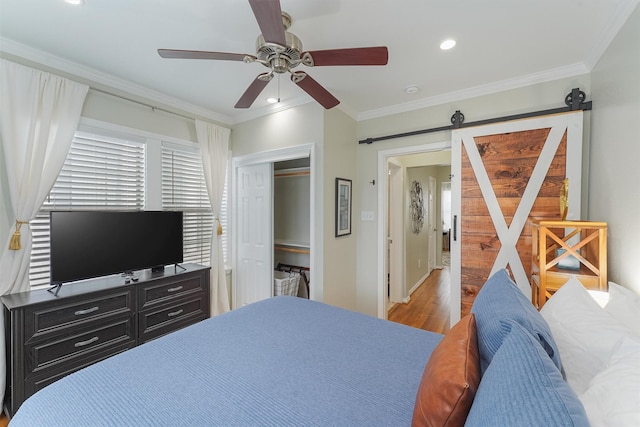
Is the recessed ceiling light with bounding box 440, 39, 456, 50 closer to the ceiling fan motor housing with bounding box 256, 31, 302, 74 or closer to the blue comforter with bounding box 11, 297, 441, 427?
the ceiling fan motor housing with bounding box 256, 31, 302, 74

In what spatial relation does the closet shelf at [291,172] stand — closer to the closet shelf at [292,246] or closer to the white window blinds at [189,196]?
the closet shelf at [292,246]

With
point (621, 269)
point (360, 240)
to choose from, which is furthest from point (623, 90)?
point (360, 240)

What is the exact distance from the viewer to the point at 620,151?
167cm

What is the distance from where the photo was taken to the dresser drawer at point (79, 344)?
1.85 metres

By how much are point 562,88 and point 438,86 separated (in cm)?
101

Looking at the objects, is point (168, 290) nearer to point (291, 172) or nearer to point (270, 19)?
point (291, 172)

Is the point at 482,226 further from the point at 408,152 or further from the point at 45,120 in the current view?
the point at 45,120

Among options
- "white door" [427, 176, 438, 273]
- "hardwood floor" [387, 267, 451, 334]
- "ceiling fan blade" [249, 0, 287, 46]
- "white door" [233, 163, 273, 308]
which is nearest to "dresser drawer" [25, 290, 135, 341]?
"white door" [233, 163, 273, 308]

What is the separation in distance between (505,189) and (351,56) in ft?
6.56

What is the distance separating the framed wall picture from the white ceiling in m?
1.01

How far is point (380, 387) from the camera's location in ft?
3.56

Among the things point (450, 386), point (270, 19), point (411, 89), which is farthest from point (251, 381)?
point (411, 89)

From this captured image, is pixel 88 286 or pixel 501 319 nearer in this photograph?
pixel 501 319

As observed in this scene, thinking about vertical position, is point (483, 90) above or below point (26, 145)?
above
